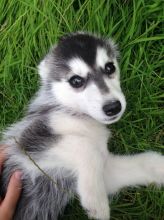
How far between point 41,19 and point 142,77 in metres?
1.01

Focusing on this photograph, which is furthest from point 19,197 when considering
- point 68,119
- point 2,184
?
point 68,119

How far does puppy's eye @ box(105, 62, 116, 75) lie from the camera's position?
245cm

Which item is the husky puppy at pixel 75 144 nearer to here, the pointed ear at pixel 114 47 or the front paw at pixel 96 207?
the front paw at pixel 96 207

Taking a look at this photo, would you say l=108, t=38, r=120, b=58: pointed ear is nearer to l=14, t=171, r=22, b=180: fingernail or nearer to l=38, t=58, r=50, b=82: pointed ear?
l=38, t=58, r=50, b=82: pointed ear

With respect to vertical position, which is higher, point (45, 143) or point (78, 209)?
point (45, 143)

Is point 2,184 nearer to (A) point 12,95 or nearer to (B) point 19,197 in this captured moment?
(B) point 19,197

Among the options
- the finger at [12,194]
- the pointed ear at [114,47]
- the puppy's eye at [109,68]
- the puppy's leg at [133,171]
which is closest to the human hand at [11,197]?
the finger at [12,194]

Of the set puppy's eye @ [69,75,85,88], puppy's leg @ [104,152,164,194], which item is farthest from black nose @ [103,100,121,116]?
puppy's leg @ [104,152,164,194]

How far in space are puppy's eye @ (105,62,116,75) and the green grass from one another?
1.78ft

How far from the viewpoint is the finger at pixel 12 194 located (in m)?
2.42

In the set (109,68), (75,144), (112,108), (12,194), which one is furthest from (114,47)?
(12,194)

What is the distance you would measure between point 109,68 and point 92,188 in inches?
30.6

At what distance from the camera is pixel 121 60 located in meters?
3.08

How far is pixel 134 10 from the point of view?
3037 millimetres
